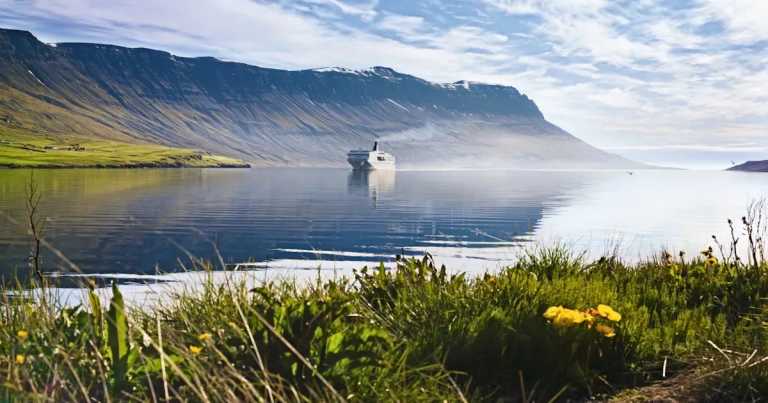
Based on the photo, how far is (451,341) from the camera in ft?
20.1

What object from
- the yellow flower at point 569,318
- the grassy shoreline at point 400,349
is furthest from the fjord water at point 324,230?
the yellow flower at point 569,318

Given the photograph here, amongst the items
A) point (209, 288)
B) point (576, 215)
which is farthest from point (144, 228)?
point (209, 288)

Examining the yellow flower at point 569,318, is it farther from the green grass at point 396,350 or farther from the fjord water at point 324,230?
the fjord water at point 324,230

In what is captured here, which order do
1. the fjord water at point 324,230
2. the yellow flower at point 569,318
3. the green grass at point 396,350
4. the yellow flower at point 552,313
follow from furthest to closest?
the fjord water at point 324,230 < the yellow flower at point 552,313 < the yellow flower at point 569,318 < the green grass at point 396,350

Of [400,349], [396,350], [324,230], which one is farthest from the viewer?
[324,230]

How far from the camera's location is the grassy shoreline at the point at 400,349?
468cm

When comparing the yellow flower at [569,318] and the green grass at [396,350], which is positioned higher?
the yellow flower at [569,318]

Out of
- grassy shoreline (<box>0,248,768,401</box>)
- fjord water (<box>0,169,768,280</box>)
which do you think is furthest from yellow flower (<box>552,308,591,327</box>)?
fjord water (<box>0,169,768,280</box>)

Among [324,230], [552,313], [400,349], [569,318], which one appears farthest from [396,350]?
[324,230]

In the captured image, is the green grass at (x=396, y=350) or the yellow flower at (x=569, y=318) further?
the yellow flower at (x=569, y=318)

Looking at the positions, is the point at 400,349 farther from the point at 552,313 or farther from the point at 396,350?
the point at 552,313

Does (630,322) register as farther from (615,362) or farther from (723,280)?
(723,280)

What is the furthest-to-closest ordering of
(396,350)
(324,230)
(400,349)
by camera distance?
(324,230) < (400,349) < (396,350)

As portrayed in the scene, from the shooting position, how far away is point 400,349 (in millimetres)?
6078
